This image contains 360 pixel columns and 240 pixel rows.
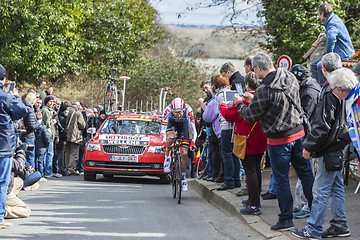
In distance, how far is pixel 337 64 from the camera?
6730mm

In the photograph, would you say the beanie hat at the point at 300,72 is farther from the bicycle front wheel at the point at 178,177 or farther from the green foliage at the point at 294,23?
the green foliage at the point at 294,23

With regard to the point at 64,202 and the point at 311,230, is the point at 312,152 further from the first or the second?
the point at 64,202

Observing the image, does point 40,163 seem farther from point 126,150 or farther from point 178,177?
point 178,177

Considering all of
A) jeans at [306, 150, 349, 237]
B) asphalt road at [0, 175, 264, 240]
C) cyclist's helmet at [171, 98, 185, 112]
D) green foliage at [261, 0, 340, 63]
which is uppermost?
green foliage at [261, 0, 340, 63]

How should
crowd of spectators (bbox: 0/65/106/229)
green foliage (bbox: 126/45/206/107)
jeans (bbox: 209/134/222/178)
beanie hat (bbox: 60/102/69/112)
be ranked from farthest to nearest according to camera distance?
green foliage (bbox: 126/45/206/107)
beanie hat (bbox: 60/102/69/112)
jeans (bbox: 209/134/222/178)
crowd of spectators (bbox: 0/65/106/229)

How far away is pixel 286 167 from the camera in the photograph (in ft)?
24.3

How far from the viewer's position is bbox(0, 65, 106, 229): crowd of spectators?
8.16 m

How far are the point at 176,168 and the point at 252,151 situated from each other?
3.29 metres

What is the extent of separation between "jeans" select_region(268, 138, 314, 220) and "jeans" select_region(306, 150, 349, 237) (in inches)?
26.2

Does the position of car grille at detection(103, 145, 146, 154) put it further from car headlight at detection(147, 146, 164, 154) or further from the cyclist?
the cyclist

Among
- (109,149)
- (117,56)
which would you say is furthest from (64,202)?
(117,56)

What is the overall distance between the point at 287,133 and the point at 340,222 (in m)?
1.26

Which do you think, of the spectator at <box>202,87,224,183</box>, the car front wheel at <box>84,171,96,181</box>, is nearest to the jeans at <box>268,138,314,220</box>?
the spectator at <box>202,87,224,183</box>

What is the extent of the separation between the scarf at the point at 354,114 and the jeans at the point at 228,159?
4744 mm
